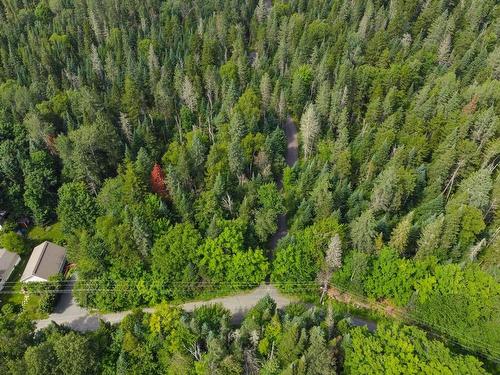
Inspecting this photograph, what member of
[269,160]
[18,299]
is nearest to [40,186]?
[18,299]

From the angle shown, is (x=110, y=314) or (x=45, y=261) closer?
(x=110, y=314)

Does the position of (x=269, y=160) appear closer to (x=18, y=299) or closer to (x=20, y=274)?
(x=20, y=274)

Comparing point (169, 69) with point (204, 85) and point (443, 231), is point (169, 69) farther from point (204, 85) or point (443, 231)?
point (443, 231)

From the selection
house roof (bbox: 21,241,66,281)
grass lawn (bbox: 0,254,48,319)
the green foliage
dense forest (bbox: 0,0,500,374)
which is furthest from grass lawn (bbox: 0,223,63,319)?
house roof (bbox: 21,241,66,281)

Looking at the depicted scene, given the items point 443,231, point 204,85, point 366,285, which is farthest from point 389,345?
point 204,85

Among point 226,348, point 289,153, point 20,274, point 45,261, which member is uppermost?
point 226,348

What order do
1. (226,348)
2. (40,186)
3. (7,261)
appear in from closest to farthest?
(226,348) < (7,261) < (40,186)
